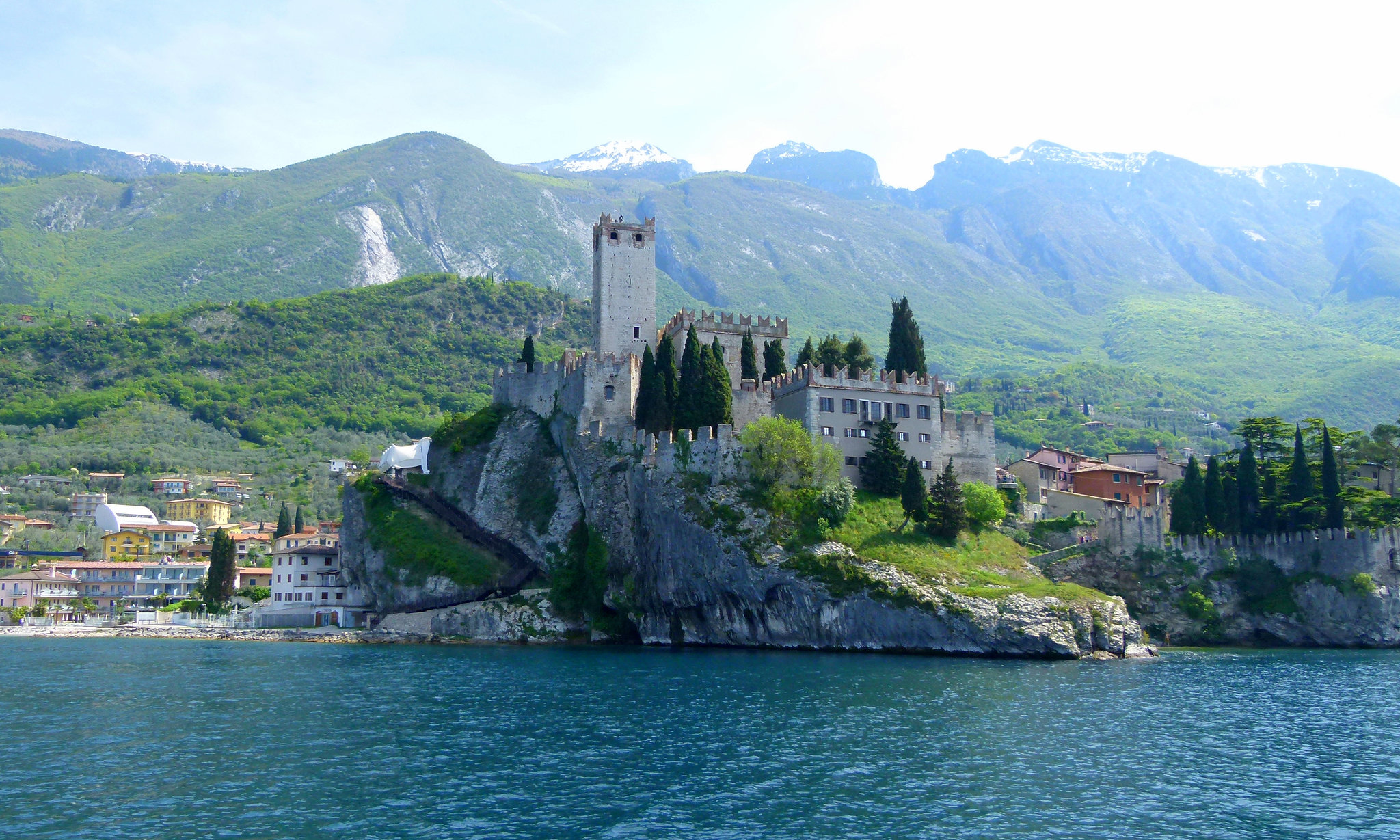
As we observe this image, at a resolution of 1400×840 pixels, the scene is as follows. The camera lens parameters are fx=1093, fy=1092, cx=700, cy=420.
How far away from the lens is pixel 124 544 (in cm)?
14225

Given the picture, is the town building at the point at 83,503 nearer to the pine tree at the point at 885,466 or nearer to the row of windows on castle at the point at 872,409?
the row of windows on castle at the point at 872,409

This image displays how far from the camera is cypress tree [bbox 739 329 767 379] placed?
88.9 m

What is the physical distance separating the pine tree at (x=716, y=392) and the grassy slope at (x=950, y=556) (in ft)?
37.1

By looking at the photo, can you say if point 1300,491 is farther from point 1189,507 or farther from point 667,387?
point 667,387

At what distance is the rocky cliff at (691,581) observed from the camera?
65062mm

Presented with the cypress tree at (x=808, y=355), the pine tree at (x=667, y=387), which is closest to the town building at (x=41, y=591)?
the pine tree at (x=667, y=387)

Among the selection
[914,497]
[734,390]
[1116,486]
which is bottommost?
[914,497]

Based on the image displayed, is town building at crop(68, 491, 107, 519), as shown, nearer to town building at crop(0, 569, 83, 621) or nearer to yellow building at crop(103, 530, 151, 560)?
yellow building at crop(103, 530, 151, 560)

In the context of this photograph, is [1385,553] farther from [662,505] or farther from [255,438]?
[255,438]

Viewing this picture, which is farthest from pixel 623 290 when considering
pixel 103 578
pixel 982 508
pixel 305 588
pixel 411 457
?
pixel 103 578

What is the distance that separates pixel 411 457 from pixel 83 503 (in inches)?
3277

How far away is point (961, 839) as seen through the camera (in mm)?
28141

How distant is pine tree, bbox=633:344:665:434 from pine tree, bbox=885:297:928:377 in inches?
734

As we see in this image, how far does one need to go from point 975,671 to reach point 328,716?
32.0m
